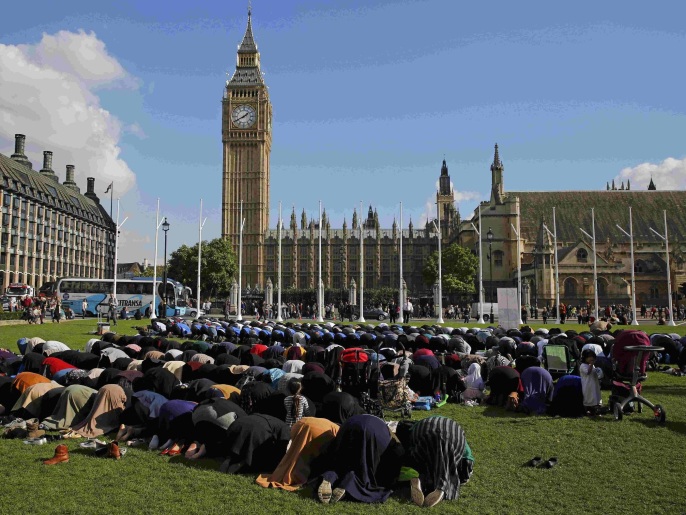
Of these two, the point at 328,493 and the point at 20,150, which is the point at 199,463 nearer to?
the point at 328,493

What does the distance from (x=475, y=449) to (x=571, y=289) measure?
57.0m

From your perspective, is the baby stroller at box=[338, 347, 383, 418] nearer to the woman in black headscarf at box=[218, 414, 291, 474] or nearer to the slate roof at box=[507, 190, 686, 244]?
the woman in black headscarf at box=[218, 414, 291, 474]

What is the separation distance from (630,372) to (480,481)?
18.7 feet

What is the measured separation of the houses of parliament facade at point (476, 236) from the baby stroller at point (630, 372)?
1376 inches

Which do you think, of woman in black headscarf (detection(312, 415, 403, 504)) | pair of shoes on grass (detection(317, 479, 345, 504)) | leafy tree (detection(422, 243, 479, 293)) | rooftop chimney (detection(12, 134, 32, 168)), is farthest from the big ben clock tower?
pair of shoes on grass (detection(317, 479, 345, 504))

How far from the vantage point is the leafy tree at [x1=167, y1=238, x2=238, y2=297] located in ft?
250

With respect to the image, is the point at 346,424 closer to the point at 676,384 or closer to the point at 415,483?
the point at 415,483

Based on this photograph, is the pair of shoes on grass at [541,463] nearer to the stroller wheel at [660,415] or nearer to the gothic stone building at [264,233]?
the stroller wheel at [660,415]

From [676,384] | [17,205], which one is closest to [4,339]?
[676,384]

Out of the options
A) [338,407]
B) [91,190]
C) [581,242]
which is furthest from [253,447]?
[91,190]

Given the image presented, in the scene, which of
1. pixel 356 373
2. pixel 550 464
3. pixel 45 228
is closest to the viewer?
pixel 550 464

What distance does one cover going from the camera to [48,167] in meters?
91.1

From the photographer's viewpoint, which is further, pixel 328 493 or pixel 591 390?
pixel 591 390

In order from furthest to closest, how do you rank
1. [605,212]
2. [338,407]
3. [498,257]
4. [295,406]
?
[605,212], [498,257], [338,407], [295,406]
